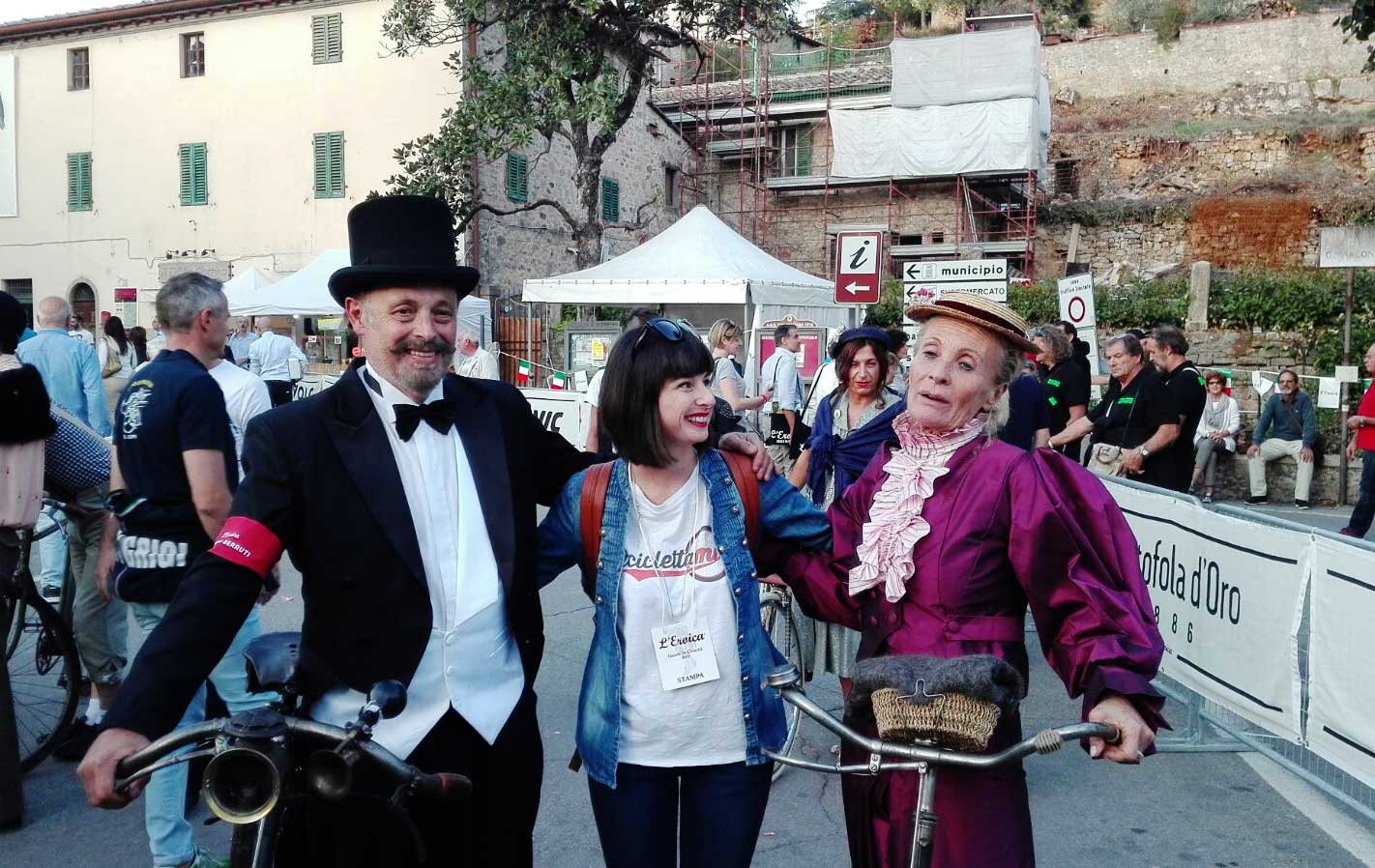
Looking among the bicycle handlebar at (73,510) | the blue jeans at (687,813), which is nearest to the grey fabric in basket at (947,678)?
the blue jeans at (687,813)

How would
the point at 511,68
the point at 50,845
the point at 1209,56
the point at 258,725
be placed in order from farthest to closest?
the point at 1209,56, the point at 511,68, the point at 50,845, the point at 258,725

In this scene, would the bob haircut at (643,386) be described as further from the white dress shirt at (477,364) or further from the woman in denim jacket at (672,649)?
the white dress shirt at (477,364)

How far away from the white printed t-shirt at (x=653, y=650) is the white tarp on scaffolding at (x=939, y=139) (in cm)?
3410

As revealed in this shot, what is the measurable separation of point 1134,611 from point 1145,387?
20.6 feet

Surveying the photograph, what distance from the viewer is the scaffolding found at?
3650cm

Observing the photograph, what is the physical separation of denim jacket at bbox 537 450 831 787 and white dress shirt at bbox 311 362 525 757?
0.21m

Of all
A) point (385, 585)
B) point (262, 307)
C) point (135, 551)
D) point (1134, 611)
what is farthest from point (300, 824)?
point (262, 307)

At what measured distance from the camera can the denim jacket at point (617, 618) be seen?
2738 millimetres

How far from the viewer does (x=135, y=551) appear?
418 cm

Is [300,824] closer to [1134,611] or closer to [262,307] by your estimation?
[1134,611]

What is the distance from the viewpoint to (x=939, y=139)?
3578 centimetres

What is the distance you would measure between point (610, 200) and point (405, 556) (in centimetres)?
3050

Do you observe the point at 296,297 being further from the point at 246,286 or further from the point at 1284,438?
the point at 1284,438

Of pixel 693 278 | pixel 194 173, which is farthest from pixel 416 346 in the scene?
pixel 194 173
